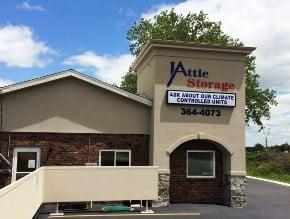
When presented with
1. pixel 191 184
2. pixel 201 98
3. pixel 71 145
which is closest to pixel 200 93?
pixel 201 98

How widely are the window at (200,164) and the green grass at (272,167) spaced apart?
1724cm

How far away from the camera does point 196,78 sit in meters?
22.7

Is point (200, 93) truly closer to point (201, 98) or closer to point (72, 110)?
point (201, 98)

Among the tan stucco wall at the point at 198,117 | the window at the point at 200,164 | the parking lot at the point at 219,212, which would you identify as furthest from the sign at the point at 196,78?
the parking lot at the point at 219,212

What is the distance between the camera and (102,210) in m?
20.4

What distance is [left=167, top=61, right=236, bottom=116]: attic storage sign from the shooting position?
22312 mm

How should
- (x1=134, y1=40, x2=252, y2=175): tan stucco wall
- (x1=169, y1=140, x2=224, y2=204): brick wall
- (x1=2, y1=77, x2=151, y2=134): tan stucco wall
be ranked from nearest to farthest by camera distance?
(x1=2, y1=77, x2=151, y2=134): tan stucco wall
(x1=134, y1=40, x2=252, y2=175): tan stucco wall
(x1=169, y1=140, x2=224, y2=204): brick wall

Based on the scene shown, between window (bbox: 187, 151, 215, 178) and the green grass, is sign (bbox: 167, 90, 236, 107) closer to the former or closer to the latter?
window (bbox: 187, 151, 215, 178)

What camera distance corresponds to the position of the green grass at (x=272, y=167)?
42.8 m

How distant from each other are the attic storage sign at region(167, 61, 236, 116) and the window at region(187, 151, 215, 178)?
225cm

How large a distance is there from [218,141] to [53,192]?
8605 millimetres

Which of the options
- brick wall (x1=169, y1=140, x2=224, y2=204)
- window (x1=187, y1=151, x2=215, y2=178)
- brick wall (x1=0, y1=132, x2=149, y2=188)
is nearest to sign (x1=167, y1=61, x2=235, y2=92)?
brick wall (x1=169, y1=140, x2=224, y2=204)

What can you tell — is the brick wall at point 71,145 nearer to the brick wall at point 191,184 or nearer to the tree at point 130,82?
the brick wall at point 191,184

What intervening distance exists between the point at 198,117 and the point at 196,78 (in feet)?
6.55
